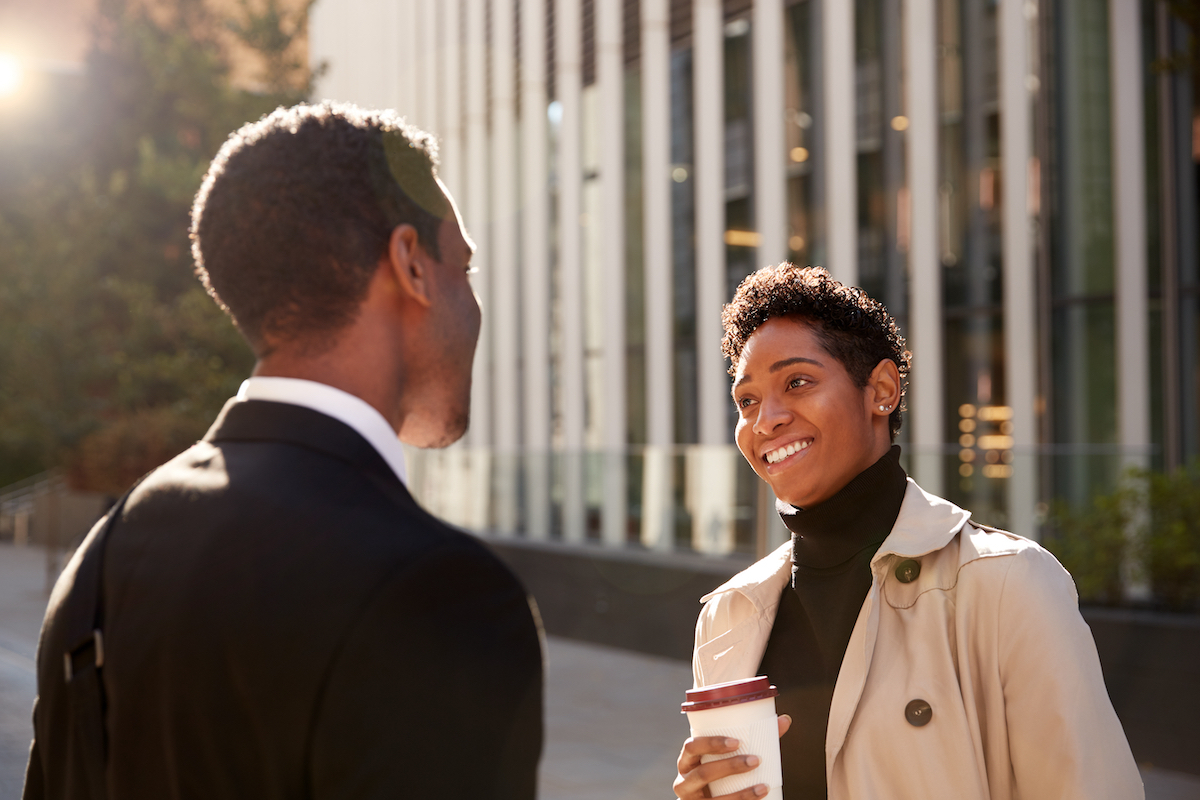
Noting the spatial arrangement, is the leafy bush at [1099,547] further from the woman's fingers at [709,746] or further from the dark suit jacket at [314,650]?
the dark suit jacket at [314,650]

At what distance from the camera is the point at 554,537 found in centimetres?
1281

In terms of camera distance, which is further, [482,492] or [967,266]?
[482,492]

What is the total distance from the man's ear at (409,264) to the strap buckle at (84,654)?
51 cm

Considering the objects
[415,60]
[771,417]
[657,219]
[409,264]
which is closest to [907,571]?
[771,417]

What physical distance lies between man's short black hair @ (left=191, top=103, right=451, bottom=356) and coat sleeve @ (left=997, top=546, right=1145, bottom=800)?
4.46 feet

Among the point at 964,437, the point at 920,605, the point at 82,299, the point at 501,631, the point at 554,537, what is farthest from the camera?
the point at 82,299

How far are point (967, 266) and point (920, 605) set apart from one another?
9.64 meters

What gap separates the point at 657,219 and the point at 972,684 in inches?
487

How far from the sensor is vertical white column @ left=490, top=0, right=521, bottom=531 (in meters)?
17.3

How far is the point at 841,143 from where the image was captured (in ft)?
40.3

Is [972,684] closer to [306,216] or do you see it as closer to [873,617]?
[873,617]

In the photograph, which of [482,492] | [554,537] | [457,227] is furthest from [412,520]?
[482,492]

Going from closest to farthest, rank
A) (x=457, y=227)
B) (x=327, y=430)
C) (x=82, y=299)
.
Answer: (x=327, y=430) → (x=457, y=227) → (x=82, y=299)

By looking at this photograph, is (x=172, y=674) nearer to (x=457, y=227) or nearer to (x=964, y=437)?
(x=457, y=227)
